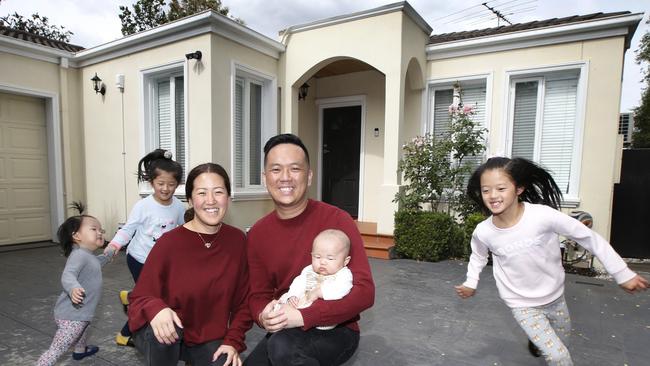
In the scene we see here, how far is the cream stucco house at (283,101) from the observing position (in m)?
5.26

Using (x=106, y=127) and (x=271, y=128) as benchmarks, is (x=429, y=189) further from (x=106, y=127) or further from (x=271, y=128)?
(x=106, y=127)

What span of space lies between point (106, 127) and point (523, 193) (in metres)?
7.09

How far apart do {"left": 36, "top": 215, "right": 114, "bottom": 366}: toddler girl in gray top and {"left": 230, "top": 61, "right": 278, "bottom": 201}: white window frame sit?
3199mm

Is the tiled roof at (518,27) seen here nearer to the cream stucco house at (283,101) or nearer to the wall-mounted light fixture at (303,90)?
the cream stucco house at (283,101)

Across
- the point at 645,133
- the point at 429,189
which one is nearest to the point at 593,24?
the point at 429,189

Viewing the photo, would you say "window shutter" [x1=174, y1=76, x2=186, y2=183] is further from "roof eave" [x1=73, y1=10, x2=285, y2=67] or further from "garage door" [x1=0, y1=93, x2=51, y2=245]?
"garage door" [x1=0, y1=93, x2=51, y2=245]

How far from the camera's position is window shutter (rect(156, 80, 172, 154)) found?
243 inches

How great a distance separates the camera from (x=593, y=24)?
501 cm

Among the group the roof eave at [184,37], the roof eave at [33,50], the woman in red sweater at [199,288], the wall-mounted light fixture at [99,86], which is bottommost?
the woman in red sweater at [199,288]

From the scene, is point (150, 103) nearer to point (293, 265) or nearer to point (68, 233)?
point (68, 233)

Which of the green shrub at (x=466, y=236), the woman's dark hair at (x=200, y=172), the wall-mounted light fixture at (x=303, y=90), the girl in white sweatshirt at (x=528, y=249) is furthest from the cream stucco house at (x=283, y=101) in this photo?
the woman's dark hair at (x=200, y=172)

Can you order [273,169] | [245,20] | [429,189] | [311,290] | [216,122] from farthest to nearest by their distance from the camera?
[245,20]
[429,189]
[216,122]
[273,169]
[311,290]

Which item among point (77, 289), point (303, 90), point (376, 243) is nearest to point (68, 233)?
point (77, 289)

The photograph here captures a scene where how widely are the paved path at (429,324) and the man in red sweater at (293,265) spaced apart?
1121 millimetres
